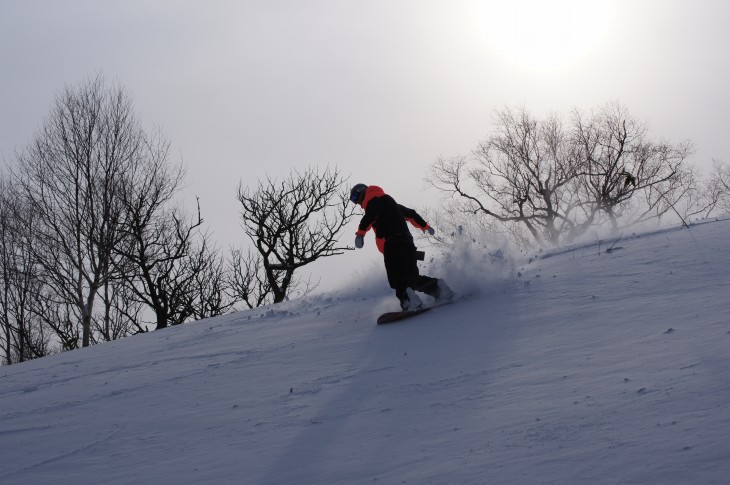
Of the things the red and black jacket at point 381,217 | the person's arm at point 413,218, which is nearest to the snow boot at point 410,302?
the red and black jacket at point 381,217

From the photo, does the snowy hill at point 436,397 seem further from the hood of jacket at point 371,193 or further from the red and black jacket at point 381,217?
the hood of jacket at point 371,193

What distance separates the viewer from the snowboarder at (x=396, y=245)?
25.0 ft

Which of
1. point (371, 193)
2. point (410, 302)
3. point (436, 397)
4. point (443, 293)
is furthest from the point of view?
point (371, 193)

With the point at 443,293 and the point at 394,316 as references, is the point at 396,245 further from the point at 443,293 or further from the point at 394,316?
the point at 394,316

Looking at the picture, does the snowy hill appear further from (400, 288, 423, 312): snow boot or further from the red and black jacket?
the red and black jacket

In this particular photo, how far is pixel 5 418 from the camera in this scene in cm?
504

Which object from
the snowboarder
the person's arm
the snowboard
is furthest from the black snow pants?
the person's arm

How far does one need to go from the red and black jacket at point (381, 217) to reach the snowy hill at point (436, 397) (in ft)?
3.47

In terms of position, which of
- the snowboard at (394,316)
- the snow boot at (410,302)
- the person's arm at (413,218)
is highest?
the person's arm at (413,218)

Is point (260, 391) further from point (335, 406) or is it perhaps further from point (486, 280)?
point (486, 280)

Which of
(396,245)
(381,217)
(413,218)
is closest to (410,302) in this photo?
(396,245)

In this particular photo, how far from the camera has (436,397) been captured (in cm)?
402

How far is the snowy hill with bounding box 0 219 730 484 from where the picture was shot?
2869 millimetres

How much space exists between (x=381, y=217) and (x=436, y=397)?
4137 mm
